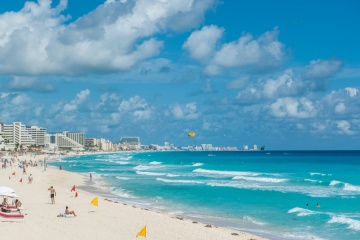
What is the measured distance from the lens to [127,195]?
118 ft

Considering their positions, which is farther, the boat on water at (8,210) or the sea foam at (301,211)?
the sea foam at (301,211)

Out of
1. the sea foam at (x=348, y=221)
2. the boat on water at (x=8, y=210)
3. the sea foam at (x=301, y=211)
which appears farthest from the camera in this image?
the sea foam at (x=301, y=211)

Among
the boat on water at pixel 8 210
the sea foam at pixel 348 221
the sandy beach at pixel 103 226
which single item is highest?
the boat on water at pixel 8 210

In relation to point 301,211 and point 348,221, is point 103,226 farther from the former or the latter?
point 348,221

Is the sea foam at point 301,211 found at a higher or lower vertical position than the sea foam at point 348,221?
higher

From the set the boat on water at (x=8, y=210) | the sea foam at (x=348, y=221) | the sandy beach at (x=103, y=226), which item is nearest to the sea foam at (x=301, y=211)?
the sea foam at (x=348, y=221)

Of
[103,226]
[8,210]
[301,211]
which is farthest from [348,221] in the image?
[8,210]

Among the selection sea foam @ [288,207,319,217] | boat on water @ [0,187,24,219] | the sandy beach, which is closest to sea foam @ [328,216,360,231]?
sea foam @ [288,207,319,217]

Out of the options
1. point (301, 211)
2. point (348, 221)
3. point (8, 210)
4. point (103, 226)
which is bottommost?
point (348, 221)

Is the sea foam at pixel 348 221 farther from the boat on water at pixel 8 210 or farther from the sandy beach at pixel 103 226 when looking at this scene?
the boat on water at pixel 8 210

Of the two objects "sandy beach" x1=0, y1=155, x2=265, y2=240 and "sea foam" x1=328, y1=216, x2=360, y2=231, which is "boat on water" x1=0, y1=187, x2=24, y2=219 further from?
"sea foam" x1=328, y1=216, x2=360, y2=231

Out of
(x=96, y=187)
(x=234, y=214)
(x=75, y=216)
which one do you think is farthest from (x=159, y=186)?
(x=75, y=216)

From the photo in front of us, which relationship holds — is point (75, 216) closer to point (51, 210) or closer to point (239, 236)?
point (51, 210)

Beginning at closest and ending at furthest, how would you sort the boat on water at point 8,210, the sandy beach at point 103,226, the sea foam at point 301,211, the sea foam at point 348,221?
1. the sandy beach at point 103,226
2. the boat on water at point 8,210
3. the sea foam at point 348,221
4. the sea foam at point 301,211
